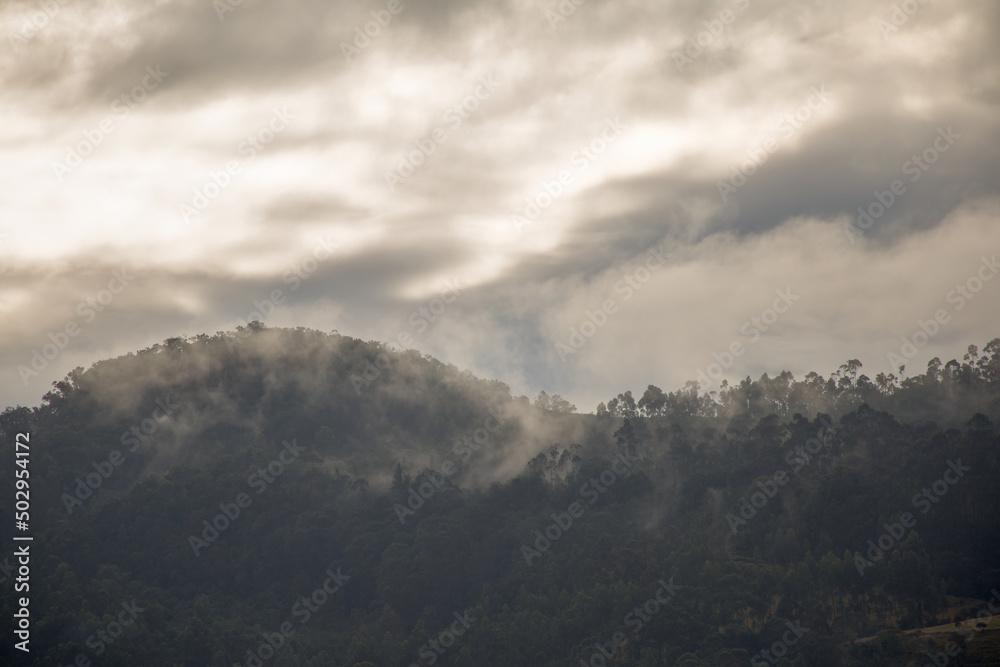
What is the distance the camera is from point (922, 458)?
→ 131125 mm

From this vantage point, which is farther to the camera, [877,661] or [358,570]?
[358,570]

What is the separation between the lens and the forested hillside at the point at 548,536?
11112 centimetres

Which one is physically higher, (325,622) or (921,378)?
(921,378)

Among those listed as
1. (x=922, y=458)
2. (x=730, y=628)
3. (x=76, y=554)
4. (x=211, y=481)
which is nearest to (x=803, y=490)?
(x=922, y=458)

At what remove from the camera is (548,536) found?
14325 cm

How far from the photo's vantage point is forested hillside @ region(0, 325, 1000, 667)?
111 metres

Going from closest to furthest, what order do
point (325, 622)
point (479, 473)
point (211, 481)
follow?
1. point (325, 622)
2. point (211, 481)
3. point (479, 473)

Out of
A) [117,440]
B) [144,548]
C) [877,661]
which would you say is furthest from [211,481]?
[877,661]

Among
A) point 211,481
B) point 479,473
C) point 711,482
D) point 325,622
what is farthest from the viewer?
point 479,473

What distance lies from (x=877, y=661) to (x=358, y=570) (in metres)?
80.3

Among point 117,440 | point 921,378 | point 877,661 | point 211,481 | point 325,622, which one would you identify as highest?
point 117,440

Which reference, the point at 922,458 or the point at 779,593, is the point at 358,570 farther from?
the point at 922,458

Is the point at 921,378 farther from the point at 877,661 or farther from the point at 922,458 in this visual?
the point at 877,661

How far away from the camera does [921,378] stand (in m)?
172
